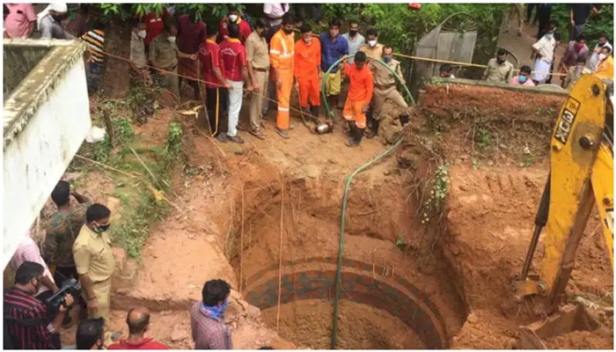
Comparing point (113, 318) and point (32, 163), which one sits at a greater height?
point (32, 163)

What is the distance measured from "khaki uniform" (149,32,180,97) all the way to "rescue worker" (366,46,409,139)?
2997 millimetres

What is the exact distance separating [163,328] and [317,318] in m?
4.06

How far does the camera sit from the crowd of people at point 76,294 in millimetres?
5441

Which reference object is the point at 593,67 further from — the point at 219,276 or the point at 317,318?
the point at 219,276

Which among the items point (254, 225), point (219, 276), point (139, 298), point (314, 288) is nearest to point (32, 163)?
point (139, 298)

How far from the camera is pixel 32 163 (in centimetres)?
553

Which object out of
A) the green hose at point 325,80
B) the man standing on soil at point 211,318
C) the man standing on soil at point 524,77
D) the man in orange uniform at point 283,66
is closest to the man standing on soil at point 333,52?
the green hose at point 325,80

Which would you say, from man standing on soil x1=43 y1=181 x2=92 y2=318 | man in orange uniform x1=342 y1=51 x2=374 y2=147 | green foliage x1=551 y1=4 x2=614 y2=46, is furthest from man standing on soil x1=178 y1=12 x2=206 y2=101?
green foliage x1=551 y1=4 x2=614 y2=46

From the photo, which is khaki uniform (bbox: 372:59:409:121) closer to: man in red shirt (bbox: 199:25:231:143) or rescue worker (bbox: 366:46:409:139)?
rescue worker (bbox: 366:46:409:139)

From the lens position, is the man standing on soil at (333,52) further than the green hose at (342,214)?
Yes

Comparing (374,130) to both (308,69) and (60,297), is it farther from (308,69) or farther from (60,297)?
(60,297)

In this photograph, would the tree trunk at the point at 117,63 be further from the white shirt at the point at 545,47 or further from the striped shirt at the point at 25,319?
the white shirt at the point at 545,47

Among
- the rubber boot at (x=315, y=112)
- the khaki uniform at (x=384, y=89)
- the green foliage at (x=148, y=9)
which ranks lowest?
the rubber boot at (x=315, y=112)

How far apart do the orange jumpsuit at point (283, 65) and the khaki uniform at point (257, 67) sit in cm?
13
